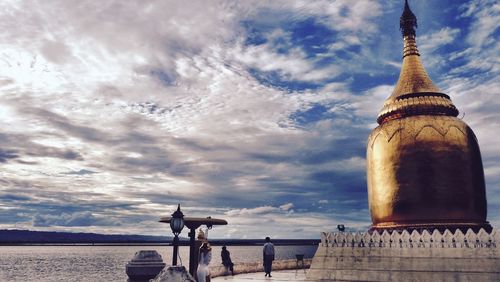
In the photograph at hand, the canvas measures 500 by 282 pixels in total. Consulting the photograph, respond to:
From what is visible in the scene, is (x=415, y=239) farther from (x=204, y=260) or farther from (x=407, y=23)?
(x=407, y=23)

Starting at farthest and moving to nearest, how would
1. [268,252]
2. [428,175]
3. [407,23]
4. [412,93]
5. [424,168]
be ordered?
[407,23] < [412,93] < [424,168] < [428,175] < [268,252]

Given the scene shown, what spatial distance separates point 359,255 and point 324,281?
221cm

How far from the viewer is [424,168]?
75.0 ft

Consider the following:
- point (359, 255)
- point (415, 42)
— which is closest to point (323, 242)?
point (359, 255)

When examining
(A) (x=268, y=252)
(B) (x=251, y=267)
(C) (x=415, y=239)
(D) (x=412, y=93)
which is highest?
(D) (x=412, y=93)

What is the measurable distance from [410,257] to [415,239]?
2.94 feet

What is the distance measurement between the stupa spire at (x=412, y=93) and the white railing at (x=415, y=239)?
28.6ft

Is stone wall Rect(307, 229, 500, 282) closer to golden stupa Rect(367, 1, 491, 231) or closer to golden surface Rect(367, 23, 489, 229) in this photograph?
golden stupa Rect(367, 1, 491, 231)

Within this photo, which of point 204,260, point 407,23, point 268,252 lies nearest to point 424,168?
point 268,252

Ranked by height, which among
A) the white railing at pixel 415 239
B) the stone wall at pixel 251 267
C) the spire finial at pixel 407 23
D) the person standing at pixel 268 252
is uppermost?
the spire finial at pixel 407 23

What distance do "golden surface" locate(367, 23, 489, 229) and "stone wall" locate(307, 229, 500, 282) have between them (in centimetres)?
335

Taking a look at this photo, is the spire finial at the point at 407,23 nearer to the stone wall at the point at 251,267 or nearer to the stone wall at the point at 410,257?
the stone wall at the point at 410,257

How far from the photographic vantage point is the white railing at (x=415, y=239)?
17844 millimetres

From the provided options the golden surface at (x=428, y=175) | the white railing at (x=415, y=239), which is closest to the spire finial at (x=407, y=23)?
the golden surface at (x=428, y=175)
